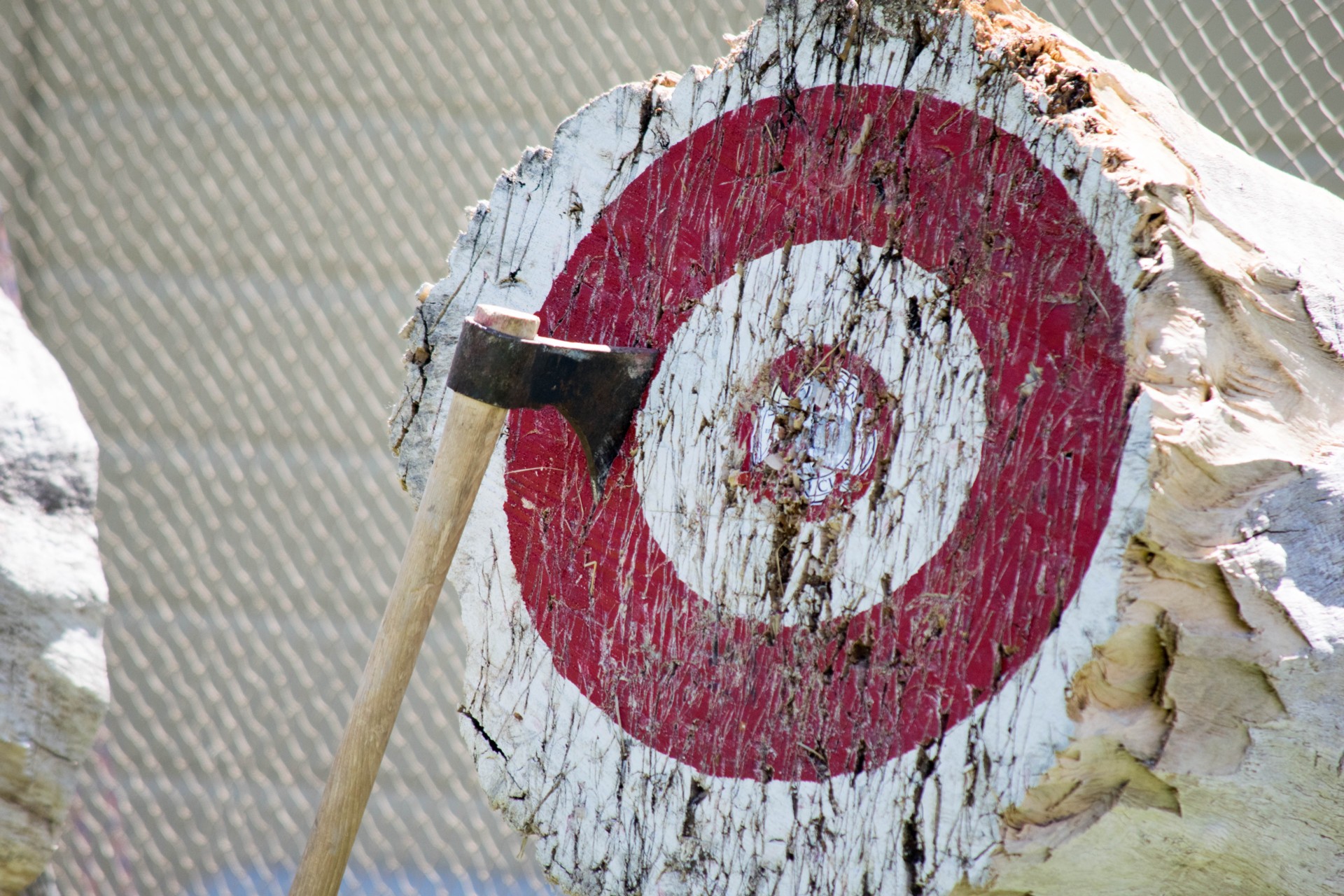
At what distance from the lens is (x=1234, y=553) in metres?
0.65

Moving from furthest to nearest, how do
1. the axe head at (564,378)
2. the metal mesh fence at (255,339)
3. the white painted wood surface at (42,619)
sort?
the metal mesh fence at (255,339), the white painted wood surface at (42,619), the axe head at (564,378)

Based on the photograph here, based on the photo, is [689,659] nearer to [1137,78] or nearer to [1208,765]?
[1208,765]

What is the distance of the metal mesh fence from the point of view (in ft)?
8.06

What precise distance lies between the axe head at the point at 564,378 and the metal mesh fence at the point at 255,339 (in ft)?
5.50

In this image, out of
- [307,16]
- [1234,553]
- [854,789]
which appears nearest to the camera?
[1234,553]

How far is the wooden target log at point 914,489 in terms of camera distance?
2.15 feet

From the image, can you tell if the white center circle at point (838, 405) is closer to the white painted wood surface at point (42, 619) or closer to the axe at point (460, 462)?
the axe at point (460, 462)

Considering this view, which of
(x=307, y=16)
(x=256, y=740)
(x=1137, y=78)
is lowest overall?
(x=256, y=740)

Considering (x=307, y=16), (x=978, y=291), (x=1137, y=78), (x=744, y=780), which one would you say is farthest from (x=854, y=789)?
(x=307, y=16)

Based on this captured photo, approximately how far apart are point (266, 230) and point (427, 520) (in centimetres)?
205

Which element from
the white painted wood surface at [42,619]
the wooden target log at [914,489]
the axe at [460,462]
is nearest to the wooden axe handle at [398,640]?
the axe at [460,462]

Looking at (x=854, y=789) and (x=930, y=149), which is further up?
(x=930, y=149)

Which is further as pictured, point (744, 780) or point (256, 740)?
point (256, 740)

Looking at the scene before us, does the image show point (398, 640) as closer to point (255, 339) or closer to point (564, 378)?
point (564, 378)
